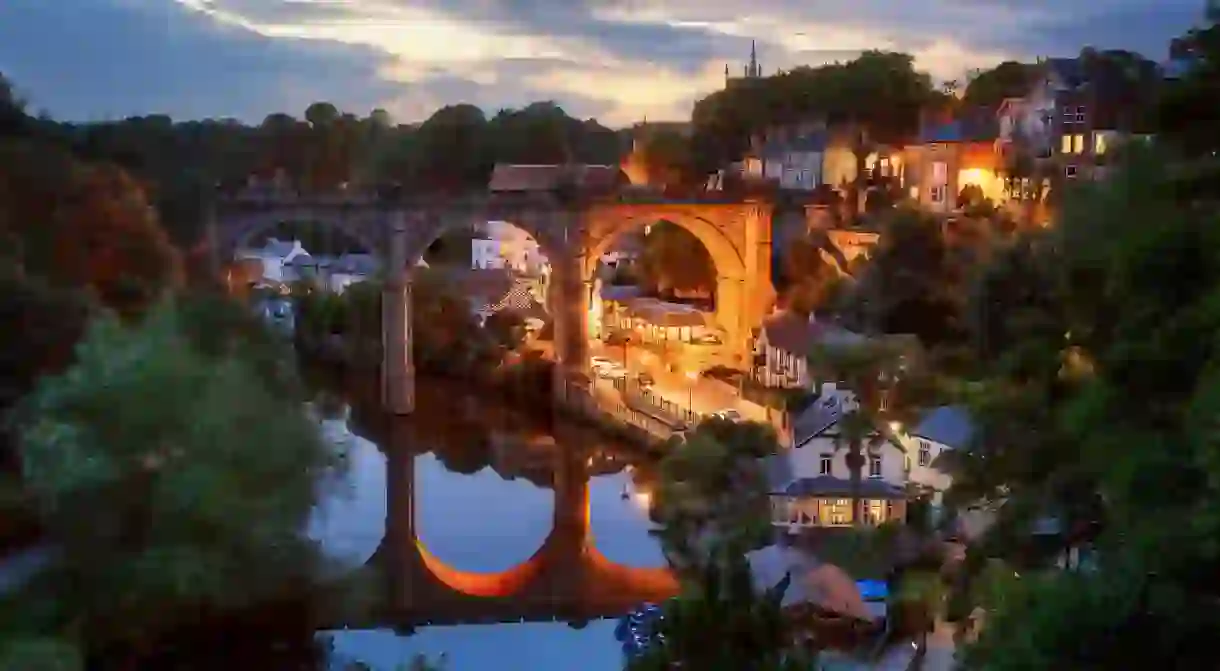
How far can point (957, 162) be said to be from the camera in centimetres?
2028

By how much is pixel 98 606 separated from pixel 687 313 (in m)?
17.1

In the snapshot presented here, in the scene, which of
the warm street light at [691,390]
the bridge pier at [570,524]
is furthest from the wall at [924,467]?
the warm street light at [691,390]

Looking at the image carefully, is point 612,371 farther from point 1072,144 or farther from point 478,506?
point 1072,144

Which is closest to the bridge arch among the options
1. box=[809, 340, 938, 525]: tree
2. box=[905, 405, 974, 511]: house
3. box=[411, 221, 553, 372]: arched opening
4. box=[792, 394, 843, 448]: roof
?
box=[411, 221, 553, 372]: arched opening

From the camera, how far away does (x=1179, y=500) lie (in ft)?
11.6

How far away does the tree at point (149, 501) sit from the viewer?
4879mm

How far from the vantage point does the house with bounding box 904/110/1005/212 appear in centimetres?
1956

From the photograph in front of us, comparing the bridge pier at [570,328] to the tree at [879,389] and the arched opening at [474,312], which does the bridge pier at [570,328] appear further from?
the tree at [879,389]

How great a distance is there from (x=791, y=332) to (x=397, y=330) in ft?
21.3

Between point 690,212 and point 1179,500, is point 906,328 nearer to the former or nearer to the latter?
point 690,212

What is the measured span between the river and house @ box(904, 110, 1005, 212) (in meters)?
7.56

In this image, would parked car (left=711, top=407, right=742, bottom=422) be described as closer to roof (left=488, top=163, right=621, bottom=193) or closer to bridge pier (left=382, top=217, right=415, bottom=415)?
bridge pier (left=382, top=217, right=415, bottom=415)

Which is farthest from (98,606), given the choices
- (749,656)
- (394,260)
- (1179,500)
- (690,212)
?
(690,212)

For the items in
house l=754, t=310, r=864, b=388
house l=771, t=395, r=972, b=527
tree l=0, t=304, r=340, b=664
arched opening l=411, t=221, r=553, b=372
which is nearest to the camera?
tree l=0, t=304, r=340, b=664
